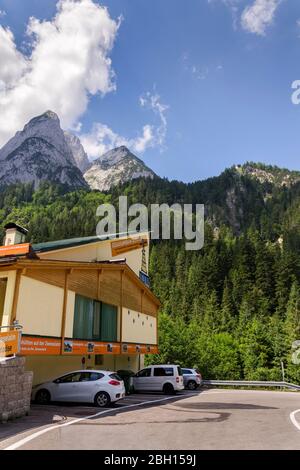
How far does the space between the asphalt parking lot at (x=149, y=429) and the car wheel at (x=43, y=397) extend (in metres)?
1.00

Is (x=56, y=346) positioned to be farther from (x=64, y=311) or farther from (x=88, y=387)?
(x=88, y=387)

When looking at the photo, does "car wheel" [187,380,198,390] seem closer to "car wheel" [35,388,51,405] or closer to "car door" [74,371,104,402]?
"car door" [74,371,104,402]

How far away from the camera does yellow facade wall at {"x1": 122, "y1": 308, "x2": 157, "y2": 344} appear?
26.7 meters

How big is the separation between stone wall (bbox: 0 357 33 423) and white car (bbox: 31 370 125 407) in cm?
348

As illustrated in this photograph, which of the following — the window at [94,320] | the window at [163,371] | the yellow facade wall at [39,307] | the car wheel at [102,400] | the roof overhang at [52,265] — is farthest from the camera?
the window at [163,371]

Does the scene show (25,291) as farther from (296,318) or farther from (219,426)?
(296,318)

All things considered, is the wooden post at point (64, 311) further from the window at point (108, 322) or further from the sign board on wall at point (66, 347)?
the window at point (108, 322)

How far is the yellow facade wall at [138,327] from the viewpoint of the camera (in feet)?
87.6

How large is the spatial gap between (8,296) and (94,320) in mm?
7191

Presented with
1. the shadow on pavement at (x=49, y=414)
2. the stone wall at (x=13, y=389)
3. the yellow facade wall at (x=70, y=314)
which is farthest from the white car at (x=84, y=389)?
the stone wall at (x=13, y=389)

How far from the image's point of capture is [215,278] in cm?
10950

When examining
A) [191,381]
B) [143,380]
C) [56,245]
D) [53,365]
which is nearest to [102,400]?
[53,365]

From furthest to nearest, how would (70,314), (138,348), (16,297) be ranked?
(138,348) < (70,314) < (16,297)
